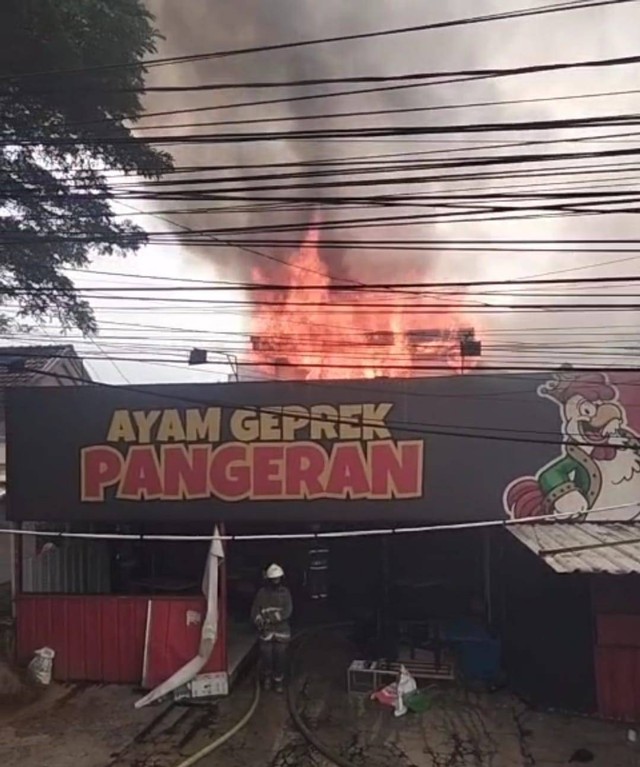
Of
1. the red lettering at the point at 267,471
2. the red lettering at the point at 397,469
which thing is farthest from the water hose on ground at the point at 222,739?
the red lettering at the point at 397,469

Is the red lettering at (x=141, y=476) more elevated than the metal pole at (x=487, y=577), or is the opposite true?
the red lettering at (x=141, y=476)

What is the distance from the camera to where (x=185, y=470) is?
38.2ft

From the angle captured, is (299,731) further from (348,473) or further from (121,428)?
(121,428)

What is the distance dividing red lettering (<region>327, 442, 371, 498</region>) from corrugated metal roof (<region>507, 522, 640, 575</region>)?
2.31 meters

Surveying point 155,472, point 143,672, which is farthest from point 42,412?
point 143,672

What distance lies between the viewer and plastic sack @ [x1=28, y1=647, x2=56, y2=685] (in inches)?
437

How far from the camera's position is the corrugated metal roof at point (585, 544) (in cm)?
775

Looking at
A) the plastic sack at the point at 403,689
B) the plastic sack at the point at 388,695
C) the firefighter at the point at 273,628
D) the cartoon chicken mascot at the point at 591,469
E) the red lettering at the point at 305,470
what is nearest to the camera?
the plastic sack at the point at 403,689

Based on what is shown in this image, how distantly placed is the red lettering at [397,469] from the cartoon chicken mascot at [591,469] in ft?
4.58

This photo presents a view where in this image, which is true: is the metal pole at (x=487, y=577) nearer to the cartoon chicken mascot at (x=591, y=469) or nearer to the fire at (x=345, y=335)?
the cartoon chicken mascot at (x=591, y=469)

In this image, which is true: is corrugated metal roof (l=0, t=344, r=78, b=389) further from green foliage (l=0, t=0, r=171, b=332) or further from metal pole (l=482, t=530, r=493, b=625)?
metal pole (l=482, t=530, r=493, b=625)

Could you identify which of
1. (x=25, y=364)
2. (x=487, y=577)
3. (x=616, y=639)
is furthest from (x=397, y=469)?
(x=25, y=364)

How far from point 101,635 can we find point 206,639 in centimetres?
200

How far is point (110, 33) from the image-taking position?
1491 cm
